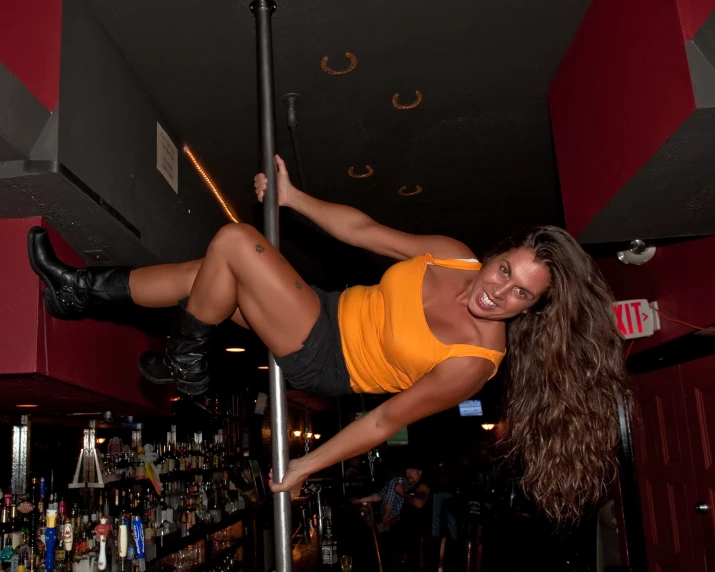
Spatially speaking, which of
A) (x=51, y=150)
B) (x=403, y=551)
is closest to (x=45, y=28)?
(x=51, y=150)

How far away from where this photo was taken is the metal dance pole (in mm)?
1771

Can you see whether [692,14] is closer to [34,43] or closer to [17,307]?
[34,43]

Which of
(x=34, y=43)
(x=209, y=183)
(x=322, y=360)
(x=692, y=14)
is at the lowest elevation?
(x=322, y=360)

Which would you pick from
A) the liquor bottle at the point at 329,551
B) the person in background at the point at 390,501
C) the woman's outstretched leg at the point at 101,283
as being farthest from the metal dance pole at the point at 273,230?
the person in background at the point at 390,501

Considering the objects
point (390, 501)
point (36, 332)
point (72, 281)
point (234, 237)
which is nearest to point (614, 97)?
point (234, 237)

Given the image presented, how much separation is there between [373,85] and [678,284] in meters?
2.05

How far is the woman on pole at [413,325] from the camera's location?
2.04 metres

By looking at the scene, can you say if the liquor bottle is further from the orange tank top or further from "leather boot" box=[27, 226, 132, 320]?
"leather boot" box=[27, 226, 132, 320]

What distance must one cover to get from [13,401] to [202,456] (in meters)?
4.21

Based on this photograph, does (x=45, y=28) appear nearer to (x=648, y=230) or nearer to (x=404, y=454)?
(x=648, y=230)

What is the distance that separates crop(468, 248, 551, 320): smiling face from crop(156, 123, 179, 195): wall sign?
1884 millimetres

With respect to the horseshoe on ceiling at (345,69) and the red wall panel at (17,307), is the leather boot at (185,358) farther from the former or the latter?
the horseshoe on ceiling at (345,69)

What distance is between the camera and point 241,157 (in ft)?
13.0

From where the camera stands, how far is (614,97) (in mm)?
2525
